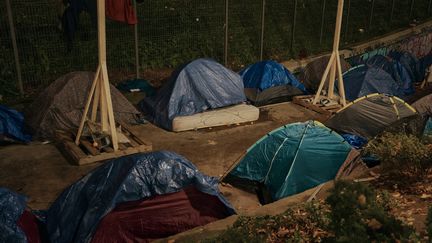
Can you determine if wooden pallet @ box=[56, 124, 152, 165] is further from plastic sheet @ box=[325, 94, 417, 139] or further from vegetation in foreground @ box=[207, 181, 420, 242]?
vegetation in foreground @ box=[207, 181, 420, 242]

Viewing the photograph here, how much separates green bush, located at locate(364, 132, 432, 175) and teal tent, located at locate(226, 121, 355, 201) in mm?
930

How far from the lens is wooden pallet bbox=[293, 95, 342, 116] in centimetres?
1097

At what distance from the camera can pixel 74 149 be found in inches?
322

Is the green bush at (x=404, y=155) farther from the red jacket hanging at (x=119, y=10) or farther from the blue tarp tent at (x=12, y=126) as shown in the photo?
the blue tarp tent at (x=12, y=126)

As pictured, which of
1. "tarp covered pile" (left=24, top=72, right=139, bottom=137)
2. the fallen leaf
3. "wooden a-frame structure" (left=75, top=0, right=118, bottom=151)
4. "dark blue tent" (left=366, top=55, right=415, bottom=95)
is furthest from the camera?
"dark blue tent" (left=366, top=55, right=415, bottom=95)

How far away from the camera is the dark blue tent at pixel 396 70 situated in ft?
42.5

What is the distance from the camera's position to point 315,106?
11.2m

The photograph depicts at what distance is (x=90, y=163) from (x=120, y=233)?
2713mm

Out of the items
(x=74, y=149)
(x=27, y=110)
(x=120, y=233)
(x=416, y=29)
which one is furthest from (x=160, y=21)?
(x=416, y=29)

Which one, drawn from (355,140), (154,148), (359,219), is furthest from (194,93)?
(359,219)

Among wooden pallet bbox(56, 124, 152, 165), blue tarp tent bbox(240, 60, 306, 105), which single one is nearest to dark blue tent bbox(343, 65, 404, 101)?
blue tarp tent bbox(240, 60, 306, 105)

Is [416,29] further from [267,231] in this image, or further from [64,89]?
[267,231]

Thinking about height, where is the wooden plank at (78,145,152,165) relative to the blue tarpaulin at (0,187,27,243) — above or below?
below

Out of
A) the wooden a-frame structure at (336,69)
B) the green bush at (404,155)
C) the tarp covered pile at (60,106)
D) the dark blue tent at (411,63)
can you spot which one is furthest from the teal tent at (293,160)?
the dark blue tent at (411,63)
